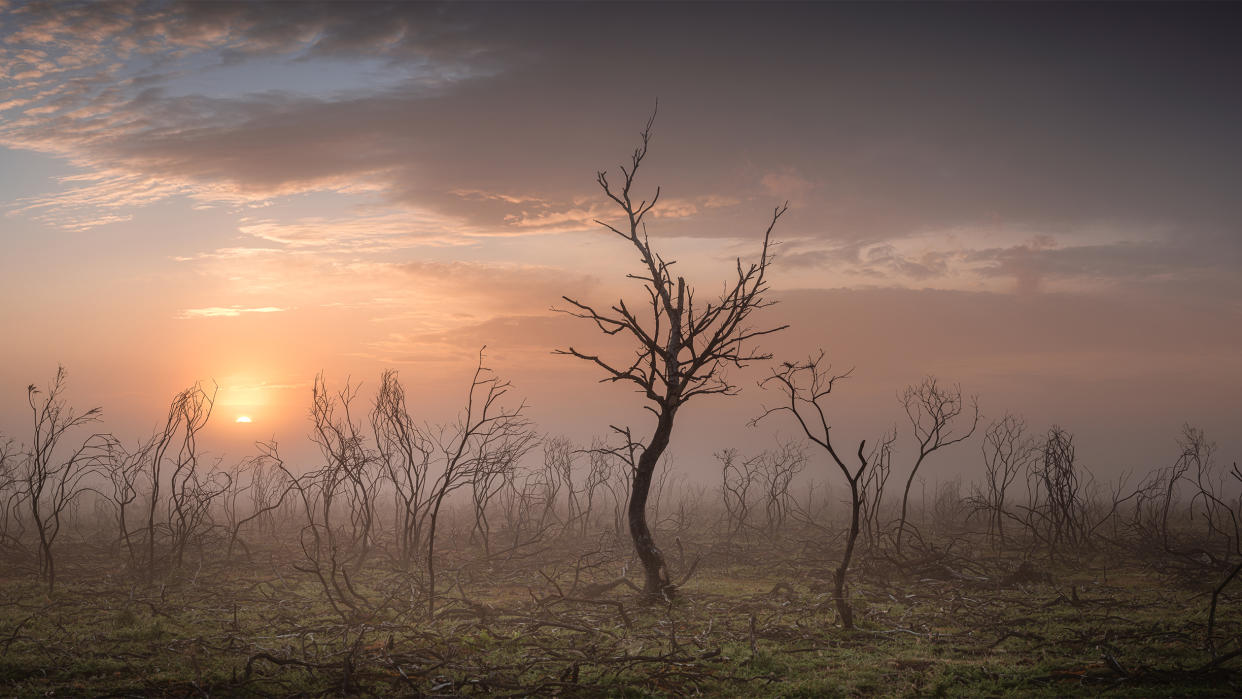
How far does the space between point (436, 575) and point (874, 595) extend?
1042 cm

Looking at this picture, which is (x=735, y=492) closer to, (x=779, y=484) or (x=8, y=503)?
(x=779, y=484)

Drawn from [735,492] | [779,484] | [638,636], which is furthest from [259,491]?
[638,636]

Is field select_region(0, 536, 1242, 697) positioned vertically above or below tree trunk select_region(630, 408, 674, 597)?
below

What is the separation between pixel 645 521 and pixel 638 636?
3.12 meters

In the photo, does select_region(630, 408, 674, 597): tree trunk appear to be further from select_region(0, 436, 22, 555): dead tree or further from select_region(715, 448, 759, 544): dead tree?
select_region(0, 436, 22, 555): dead tree

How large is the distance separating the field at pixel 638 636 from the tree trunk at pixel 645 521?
411 mm

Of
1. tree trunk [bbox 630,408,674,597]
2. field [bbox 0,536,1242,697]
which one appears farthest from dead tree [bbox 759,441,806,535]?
tree trunk [bbox 630,408,674,597]

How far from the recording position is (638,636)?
36.4 ft

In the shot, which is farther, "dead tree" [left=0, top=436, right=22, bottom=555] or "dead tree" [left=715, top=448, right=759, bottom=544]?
"dead tree" [left=715, top=448, right=759, bottom=544]

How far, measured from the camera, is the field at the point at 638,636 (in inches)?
330

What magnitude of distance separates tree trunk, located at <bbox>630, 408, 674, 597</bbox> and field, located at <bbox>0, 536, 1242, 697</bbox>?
411 mm

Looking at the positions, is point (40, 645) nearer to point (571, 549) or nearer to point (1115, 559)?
point (571, 549)

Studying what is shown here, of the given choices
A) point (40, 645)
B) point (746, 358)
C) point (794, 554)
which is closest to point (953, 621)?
point (746, 358)

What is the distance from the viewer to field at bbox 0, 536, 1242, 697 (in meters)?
8.38
